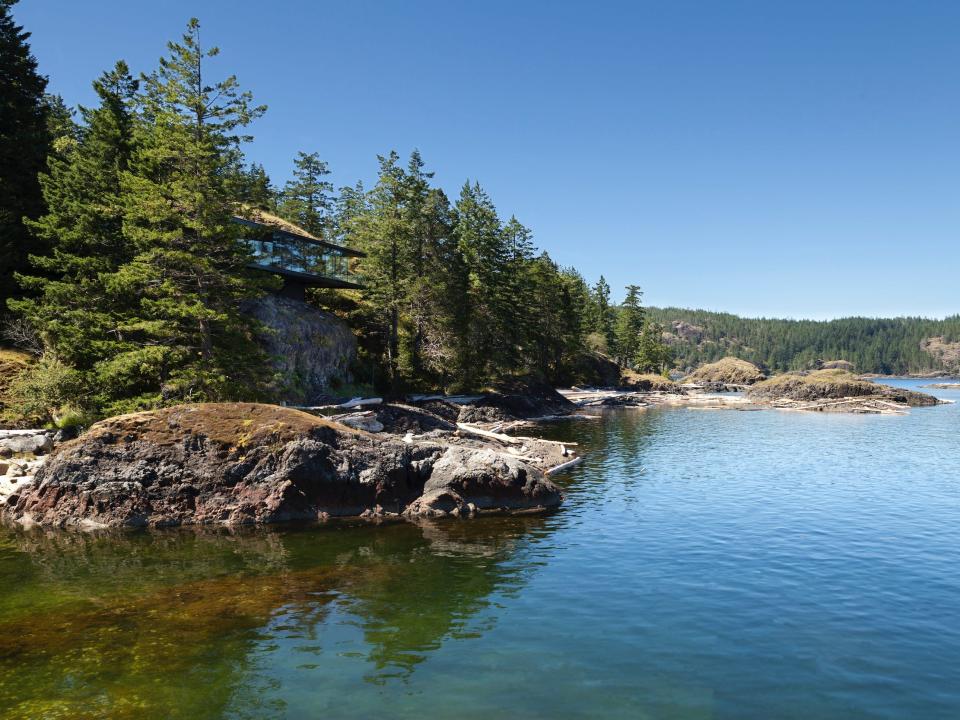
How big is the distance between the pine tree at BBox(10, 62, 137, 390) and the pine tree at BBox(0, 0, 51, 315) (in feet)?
6.95

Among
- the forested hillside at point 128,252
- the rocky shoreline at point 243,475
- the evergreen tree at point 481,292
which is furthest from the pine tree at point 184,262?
the evergreen tree at point 481,292

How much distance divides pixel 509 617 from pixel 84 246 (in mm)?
36955

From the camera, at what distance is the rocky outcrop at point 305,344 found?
154ft

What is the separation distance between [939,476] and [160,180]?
51.2m

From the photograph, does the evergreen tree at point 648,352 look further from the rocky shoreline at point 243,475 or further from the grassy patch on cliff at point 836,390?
the rocky shoreline at point 243,475

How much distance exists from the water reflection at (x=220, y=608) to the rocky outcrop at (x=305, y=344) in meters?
23.8

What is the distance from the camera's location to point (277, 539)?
68.7 feet

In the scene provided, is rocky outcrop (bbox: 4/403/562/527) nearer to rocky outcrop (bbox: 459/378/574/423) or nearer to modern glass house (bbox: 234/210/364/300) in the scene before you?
modern glass house (bbox: 234/210/364/300)

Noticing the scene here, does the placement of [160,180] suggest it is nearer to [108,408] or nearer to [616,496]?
[108,408]

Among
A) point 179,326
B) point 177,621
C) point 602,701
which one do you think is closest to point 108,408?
point 179,326

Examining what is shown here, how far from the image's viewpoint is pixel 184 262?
1249 inches

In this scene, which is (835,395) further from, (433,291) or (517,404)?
(433,291)

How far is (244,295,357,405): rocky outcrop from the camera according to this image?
46.8 metres

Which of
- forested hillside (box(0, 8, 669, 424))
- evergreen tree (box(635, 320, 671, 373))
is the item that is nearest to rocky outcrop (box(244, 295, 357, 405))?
forested hillside (box(0, 8, 669, 424))
